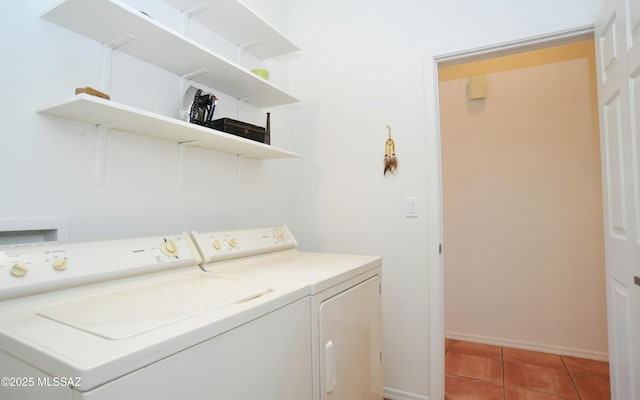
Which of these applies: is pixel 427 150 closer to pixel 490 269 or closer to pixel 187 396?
pixel 490 269

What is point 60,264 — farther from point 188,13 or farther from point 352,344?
point 188,13

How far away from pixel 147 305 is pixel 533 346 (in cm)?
295

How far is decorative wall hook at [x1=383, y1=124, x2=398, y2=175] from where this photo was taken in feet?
6.88

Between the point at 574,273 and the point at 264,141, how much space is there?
8.39ft

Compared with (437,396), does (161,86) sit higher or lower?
higher

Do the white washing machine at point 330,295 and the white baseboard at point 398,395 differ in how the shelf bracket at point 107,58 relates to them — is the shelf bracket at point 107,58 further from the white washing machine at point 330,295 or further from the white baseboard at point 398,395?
the white baseboard at point 398,395

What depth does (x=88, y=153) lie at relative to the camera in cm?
129

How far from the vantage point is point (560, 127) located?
8.78ft

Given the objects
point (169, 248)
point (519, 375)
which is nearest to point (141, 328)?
point (169, 248)

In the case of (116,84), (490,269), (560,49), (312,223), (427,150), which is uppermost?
(560,49)

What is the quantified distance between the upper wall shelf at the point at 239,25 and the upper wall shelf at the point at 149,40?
31cm

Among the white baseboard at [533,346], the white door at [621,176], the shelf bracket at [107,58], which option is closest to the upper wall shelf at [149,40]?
the shelf bracket at [107,58]

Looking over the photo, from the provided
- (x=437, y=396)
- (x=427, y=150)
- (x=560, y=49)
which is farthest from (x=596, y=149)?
(x=437, y=396)

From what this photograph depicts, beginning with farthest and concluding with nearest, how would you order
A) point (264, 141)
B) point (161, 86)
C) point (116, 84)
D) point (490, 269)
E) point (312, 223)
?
point (490, 269) < point (312, 223) < point (264, 141) < point (161, 86) < point (116, 84)
